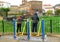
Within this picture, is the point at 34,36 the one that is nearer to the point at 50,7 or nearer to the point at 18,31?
the point at 18,31

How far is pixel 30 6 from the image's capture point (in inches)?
3925

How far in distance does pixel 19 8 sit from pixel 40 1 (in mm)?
10174

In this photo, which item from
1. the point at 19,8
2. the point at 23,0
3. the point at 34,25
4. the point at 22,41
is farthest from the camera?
the point at 23,0

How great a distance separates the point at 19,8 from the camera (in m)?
98.3

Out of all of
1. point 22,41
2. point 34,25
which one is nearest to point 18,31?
point 34,25

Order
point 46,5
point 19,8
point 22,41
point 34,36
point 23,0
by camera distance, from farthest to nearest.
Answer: point 46,5 < point 23,0 < point 19,8 < point 34,36 < point 22,41

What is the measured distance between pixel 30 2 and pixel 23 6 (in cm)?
360

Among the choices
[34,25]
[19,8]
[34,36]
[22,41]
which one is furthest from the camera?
[19,8]

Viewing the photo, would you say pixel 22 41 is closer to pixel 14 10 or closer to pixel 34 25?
pixel 34 25

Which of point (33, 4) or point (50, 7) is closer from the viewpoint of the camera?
point (33, 4)

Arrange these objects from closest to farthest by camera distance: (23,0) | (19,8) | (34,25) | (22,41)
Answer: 1. (22,41)
2. (34,25)
3. (19,8)
4. (23,0)

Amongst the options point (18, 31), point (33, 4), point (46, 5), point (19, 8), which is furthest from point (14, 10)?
point (18, 31)

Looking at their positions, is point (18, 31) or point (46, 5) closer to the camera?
point (18, 31)

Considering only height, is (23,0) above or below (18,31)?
above
